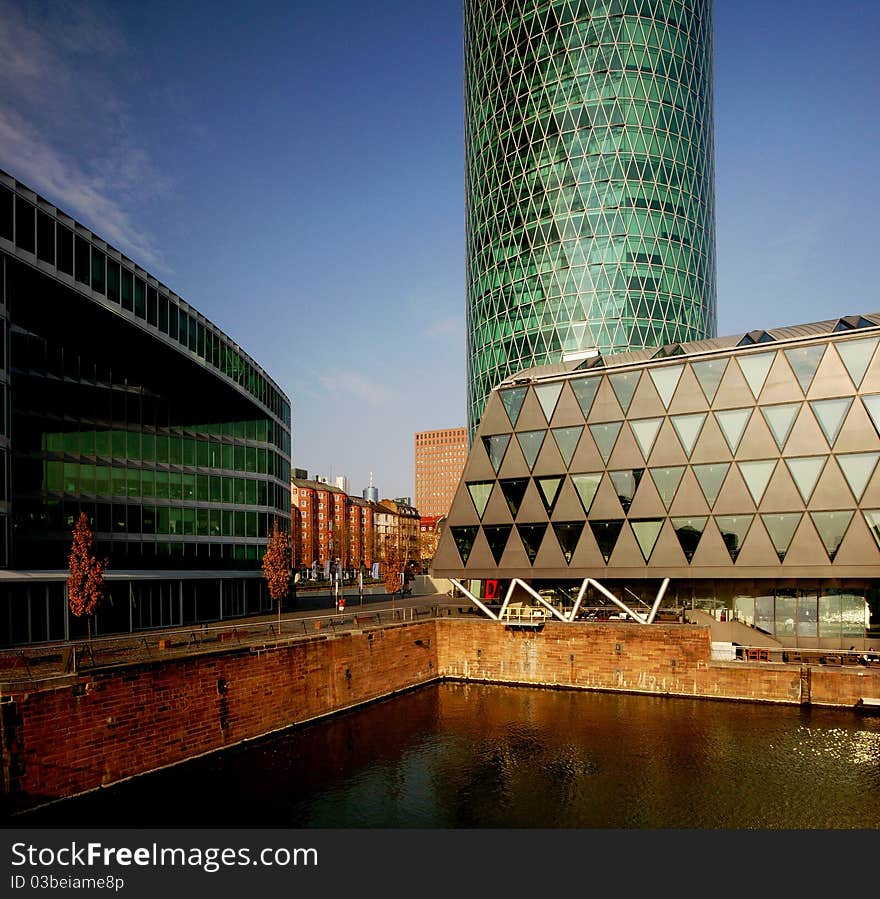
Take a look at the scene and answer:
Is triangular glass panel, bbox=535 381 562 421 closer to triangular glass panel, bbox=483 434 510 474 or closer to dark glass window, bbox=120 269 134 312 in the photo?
triangular glass panel, bbox=483 434 510 474

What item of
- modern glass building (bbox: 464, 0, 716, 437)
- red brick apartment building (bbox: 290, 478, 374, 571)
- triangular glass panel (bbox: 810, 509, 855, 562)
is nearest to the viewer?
triangular glass panel (bbox: 810, 509, 855, 562)

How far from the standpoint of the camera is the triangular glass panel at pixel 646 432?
43062mm

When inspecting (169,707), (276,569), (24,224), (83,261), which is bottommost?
(169,707)

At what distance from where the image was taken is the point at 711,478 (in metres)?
41.5

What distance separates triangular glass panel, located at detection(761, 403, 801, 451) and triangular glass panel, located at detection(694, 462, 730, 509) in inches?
115

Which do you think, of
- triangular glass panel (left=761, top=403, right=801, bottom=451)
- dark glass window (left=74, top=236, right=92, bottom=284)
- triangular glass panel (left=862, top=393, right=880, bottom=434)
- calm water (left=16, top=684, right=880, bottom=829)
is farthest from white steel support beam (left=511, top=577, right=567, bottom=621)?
dark glass window (left=74, top=236, right=92, bottom=284)

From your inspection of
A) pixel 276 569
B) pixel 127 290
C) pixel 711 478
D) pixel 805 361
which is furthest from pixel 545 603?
pixel 127 290

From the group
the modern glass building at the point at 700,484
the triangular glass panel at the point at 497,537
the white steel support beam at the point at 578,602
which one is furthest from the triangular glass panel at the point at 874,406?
the triangular glass panel at the point at 497,537

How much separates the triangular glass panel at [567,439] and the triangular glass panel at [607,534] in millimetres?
4145

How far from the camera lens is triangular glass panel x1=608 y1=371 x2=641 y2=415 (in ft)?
144

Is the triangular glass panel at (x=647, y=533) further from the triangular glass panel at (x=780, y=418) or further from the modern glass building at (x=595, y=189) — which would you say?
the modern glass building at (x=595, y=189)

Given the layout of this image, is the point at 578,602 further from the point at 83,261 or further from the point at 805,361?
the point at 83,261

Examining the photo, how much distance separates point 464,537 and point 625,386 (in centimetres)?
1370

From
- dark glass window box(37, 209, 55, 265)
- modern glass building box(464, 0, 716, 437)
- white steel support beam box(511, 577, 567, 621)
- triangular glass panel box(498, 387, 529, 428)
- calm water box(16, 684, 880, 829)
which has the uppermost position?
modern glass building box(464, 0, 716, 437)
